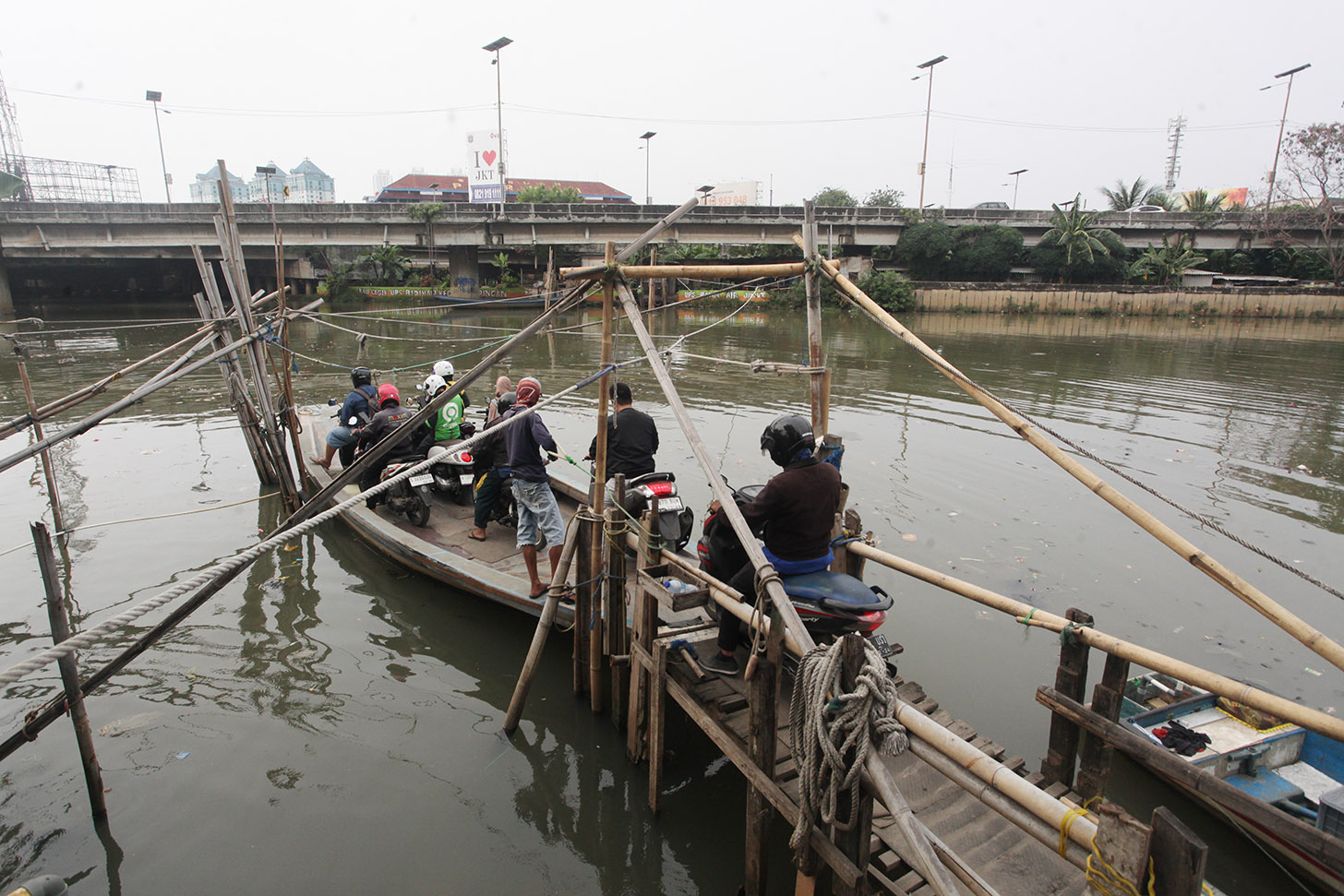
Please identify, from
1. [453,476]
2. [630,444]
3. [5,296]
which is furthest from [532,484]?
[5,296]

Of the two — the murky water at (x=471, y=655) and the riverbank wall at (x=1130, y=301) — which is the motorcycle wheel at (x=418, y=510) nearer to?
the murky water at (x=471, y=655)

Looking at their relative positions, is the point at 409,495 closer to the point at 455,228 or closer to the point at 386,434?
the point at 386,434

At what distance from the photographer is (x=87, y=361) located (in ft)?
68.9

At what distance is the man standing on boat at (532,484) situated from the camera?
19.5 feet

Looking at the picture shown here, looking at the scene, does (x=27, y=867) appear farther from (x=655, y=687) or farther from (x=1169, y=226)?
(x=1169, y=226)

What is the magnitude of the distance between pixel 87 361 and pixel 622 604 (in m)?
23.6

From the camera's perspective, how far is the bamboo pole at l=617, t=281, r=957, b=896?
2277 mm

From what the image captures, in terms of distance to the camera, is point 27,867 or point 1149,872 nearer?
point 1149,872

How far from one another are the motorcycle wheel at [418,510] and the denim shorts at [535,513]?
210 centimetres

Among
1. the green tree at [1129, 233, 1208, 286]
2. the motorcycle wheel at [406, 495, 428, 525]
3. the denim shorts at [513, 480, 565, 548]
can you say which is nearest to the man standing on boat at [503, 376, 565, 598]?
the denim shorts at [513, 480, 565, 548]

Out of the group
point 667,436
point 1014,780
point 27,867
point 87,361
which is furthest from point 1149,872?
point 87,361

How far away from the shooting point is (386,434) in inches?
308

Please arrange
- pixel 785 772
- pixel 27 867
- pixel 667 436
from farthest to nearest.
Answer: pixel 667 436, pixel 27 867, pixel 785 772

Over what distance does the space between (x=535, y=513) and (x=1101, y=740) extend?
4378 mm
